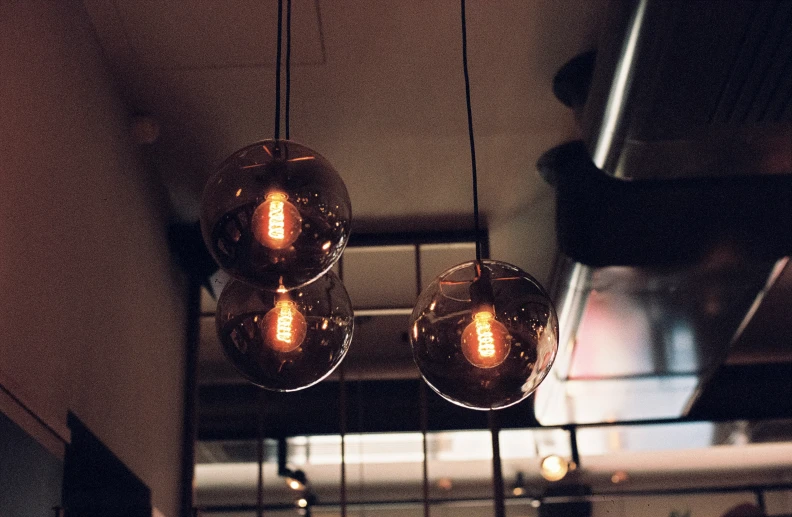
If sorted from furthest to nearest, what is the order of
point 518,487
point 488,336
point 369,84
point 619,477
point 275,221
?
point 518,487
point 619,477
point 369,84
point 488,336
point 275,221

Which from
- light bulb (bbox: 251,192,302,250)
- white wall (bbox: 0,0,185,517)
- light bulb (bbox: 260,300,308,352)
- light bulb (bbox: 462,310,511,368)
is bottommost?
light bulb (bbox: 462,310,511,368)

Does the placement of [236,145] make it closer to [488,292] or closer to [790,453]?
[488,292]

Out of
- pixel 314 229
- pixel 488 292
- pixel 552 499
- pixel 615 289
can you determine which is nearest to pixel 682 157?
pixel 615 289

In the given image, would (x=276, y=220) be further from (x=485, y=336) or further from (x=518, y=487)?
(x=518, y=487)

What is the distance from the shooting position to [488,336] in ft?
5.80

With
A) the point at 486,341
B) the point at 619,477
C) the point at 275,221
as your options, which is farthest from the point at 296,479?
the point at 275,221

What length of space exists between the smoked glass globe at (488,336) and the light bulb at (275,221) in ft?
1.13

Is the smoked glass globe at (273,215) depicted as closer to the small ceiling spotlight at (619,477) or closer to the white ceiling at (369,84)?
the white ceiling at (369,84)

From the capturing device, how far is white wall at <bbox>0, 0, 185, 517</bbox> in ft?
8.21

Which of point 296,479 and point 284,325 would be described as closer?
point 284,325

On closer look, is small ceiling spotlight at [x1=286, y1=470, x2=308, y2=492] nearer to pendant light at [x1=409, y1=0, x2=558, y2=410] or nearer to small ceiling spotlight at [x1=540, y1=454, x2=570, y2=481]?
small ceiling spotlight at [x1=540, y1=454, x2=570, y2=481]

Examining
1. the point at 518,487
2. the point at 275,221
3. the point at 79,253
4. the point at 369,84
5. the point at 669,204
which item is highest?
the point at 369,84

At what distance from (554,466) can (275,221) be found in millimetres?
5900

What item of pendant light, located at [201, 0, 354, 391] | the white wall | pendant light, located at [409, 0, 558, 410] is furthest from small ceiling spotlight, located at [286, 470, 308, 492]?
pendant light, located at [201, 0, 354, 391]
